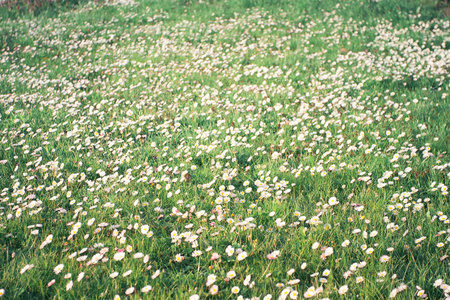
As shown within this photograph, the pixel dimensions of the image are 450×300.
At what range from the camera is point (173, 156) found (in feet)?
13.5

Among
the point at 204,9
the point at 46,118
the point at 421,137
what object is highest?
the point at 204,9

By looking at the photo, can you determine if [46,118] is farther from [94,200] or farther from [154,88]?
[94,200]

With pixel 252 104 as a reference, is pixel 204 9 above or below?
above

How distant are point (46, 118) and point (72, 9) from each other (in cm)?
Answer: 1009

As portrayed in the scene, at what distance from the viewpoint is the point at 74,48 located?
9.27 meters

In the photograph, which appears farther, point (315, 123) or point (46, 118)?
point (46, 118)

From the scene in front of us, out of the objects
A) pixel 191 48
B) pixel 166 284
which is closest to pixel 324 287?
pixel 166 284

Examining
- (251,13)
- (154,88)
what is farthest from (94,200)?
(251,13)

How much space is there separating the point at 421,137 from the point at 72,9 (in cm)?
1376

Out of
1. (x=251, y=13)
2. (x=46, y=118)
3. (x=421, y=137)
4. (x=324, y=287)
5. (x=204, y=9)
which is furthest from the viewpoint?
(x=204, y=9)

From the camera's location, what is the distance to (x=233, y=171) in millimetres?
3602

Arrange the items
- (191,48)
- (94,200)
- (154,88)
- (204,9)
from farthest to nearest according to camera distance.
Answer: (204,9) < (191,48) < (154,88) < (94,200)

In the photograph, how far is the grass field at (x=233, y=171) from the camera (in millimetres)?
2389

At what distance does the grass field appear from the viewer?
7.84ft
